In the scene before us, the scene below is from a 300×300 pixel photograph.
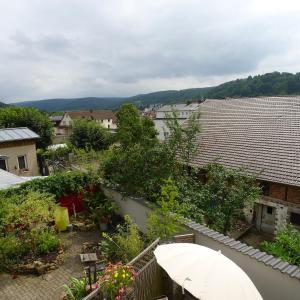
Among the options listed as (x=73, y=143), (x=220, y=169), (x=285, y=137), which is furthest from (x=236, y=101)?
(x=73, y=143)

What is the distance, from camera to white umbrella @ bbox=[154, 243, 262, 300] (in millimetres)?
4301

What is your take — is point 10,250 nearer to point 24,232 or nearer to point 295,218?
point 24,232

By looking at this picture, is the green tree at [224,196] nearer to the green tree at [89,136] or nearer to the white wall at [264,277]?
the white wall at [264,277]

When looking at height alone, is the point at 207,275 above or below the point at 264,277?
above

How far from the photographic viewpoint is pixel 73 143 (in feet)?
112

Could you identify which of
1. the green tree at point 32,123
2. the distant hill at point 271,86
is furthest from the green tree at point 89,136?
the distant hill at point 271,86

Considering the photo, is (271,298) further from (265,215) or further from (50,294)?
(265,215)

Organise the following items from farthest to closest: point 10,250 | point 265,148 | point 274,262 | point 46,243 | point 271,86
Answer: point 271,86
point 265,148
point 46,243
point 10,250
point 274,262

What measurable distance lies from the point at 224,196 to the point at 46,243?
284 inches

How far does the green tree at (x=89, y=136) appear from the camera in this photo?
109 ft

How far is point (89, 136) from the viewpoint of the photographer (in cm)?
3316

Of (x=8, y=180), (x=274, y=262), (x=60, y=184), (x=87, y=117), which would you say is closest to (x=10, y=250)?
(x=60, y=184)

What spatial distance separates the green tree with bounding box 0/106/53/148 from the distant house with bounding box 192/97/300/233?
19101 millimetres

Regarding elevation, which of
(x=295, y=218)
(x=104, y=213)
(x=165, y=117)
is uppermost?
(x=165, y=117)
